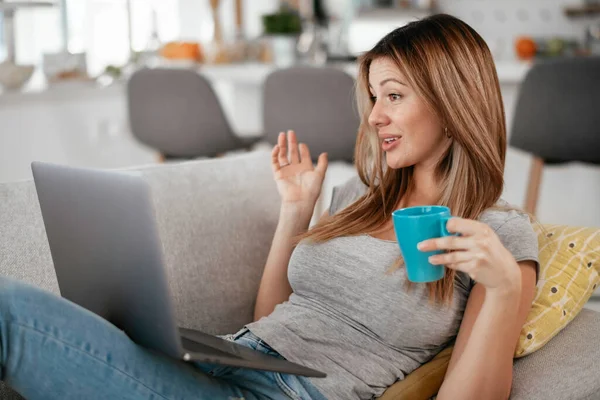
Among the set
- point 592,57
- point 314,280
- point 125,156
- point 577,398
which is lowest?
point 125,156

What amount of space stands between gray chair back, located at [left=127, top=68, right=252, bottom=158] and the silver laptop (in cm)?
219

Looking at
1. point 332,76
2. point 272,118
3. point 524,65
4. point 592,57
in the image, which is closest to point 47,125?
point 272,118

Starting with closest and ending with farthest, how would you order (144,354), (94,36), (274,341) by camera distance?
(144,354) < (274,341) < (94,36)

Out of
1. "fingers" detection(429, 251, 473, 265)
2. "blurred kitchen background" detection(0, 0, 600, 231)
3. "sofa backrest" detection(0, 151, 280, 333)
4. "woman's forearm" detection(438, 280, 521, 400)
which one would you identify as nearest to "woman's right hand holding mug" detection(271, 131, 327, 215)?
"sofa backrest" detection(0, 151, 280, 333)

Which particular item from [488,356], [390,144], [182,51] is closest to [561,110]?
[390,144]

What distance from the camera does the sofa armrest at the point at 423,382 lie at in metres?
1.48

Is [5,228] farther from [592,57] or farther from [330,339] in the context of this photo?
[592,57]

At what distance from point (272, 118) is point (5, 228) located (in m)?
1.95

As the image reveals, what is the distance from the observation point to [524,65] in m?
3.42

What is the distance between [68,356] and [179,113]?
2.43m

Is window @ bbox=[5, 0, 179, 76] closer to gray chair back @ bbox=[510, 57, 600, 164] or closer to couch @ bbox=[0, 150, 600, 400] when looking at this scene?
gray chair back @ bbox=[510, 57, 600, 164]

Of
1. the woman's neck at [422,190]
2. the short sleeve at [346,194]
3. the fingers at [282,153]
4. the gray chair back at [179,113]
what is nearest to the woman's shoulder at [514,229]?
the woman's neck at [422,190]

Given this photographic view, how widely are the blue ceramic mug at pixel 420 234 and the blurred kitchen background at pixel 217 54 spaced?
230 cm

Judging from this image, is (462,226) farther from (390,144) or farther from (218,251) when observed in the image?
(218,251)
